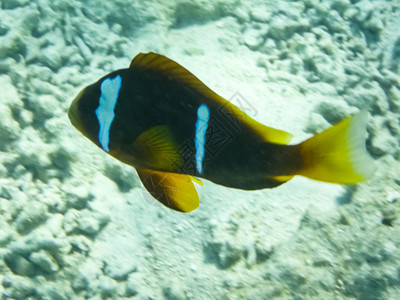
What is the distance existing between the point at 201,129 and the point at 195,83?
0.36 feet

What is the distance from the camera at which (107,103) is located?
36.2 inches

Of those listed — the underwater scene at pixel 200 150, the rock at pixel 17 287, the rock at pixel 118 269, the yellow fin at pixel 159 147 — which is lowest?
the rock at pixel 17 287

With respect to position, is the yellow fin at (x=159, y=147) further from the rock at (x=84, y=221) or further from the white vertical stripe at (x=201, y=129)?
the rock at (x=84, y=221)

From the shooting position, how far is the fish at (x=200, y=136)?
80cm

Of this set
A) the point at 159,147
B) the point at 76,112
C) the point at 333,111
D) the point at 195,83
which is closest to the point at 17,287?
the point at 76,112

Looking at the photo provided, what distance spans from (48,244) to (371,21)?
2.42m

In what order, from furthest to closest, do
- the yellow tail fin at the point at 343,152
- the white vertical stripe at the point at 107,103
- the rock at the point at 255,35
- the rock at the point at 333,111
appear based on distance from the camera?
the rock at the point at 255,35, the rock at the point at 333,111, the white vertical stripe at the point at 107,103, the yellow tail fin at the point at 343,152

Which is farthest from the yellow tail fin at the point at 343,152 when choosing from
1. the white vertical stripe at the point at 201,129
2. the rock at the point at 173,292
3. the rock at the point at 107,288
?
the rock at the point at 107,288

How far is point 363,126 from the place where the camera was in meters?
0.79

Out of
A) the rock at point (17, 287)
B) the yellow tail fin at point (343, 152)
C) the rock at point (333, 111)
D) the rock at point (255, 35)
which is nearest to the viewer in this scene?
the yellow tail fin at point (343, 152)

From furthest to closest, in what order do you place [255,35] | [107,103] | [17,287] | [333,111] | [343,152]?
[255,35]
[333,111]
[17,287]
[107,103]
[343,152]

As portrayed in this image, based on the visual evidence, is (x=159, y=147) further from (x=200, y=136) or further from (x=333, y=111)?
(x=333, y=111)

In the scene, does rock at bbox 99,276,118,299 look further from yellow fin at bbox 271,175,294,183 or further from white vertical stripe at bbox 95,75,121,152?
yellow fin at bbox 271,175,294,183

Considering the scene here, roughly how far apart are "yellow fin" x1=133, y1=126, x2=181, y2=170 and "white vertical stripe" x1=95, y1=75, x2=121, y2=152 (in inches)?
4.1
